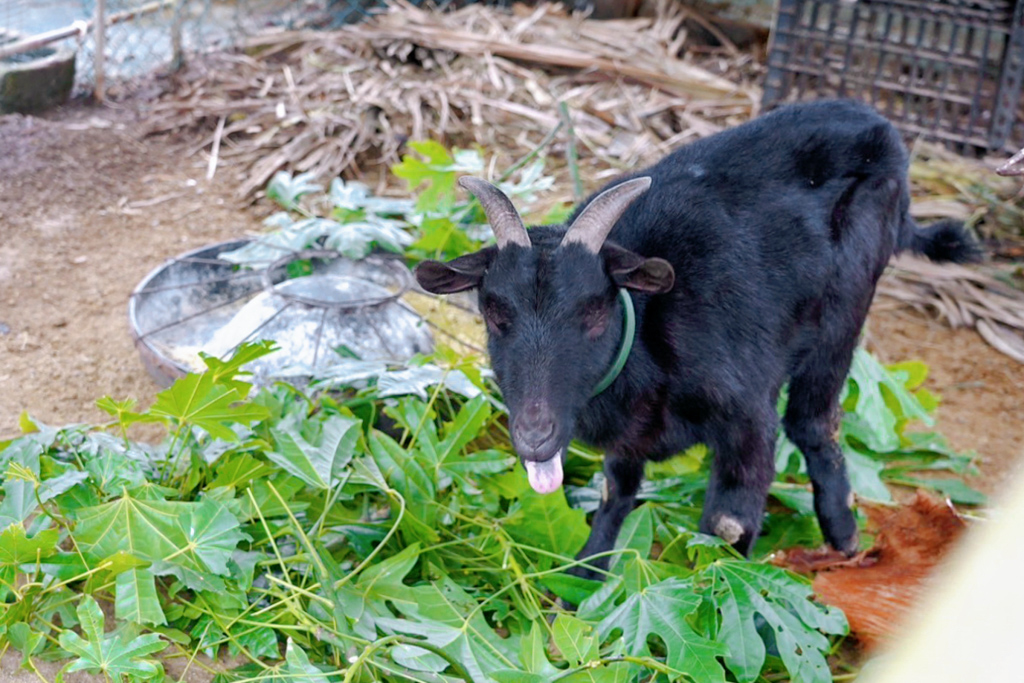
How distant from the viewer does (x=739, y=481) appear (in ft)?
13.3

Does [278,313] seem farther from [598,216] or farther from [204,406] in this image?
[598,216]

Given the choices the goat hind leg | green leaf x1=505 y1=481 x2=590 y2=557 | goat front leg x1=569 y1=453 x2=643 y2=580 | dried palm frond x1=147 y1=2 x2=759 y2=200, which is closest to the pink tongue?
green leaf x1=505 y1=481 x2=590 y2=557

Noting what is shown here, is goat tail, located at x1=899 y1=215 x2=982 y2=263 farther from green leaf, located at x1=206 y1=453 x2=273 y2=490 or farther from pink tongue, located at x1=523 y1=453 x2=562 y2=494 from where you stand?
green leaf, located at x1=206 y1=453 x2=273 y2=490

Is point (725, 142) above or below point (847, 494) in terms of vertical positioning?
above

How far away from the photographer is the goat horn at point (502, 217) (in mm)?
3420

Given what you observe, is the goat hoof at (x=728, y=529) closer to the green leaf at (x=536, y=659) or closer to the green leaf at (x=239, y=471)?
the green leaf at (x=536, y=659)

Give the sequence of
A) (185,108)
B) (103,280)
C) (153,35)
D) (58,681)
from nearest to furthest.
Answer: (58,681)
(103,280)
(185,108)
(153,35)

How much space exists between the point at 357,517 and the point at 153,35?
272 inches

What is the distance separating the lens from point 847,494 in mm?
4582

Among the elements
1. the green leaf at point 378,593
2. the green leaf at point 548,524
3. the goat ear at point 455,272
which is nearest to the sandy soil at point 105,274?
the green leaf at point 378,593

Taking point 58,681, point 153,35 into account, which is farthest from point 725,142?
point 153,35

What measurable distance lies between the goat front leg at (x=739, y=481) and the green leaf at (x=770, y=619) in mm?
341

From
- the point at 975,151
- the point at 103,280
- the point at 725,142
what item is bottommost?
the point at 103,280

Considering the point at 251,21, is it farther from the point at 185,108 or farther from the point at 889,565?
the point at 889,565
